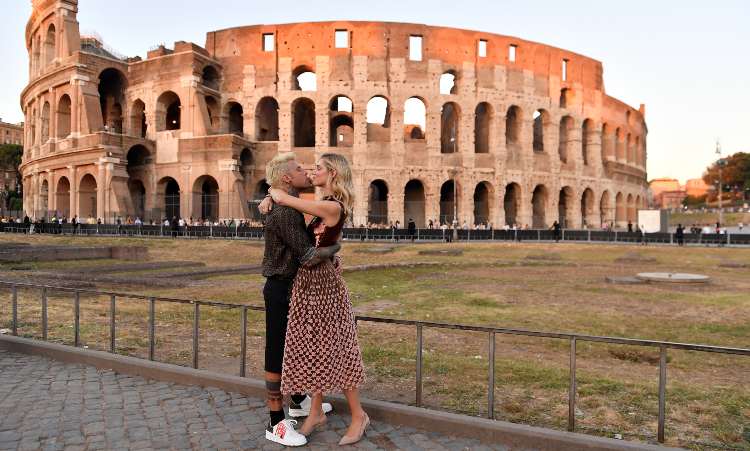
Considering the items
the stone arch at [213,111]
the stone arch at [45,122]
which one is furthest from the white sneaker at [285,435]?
the stone arch at [45,122]

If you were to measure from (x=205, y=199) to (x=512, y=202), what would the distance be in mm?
25111

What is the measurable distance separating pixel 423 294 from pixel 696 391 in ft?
21.8

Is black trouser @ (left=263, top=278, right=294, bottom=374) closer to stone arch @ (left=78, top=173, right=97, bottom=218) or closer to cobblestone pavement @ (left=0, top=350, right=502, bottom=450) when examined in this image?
cobblestone pavement @ (left=0, top=350, right=502, bottom=450)

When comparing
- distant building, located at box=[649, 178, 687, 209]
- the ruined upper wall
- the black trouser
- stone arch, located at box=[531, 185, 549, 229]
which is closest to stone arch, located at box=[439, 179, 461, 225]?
stone arch, located at box=[531, 185, 549, 229]

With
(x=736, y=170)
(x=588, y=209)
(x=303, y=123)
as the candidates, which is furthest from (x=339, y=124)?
(x=736, y=170)

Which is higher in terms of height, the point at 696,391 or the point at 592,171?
the point at 592,171

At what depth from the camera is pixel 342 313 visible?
3441mm

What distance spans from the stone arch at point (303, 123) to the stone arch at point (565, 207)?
877 inches

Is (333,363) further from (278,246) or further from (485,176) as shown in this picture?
(485,176)

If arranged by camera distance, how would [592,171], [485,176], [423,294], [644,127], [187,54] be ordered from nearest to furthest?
[423,294]
[187,54]
[485,176]
[592,171]
[644,127]

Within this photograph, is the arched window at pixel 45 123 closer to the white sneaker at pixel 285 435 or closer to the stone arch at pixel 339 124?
the stone arch at pixel 339 124

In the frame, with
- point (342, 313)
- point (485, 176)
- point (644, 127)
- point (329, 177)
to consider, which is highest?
point (644, 127)

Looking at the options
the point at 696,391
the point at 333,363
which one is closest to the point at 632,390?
the point at 696,391

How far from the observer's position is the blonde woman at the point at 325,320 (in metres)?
3.33
